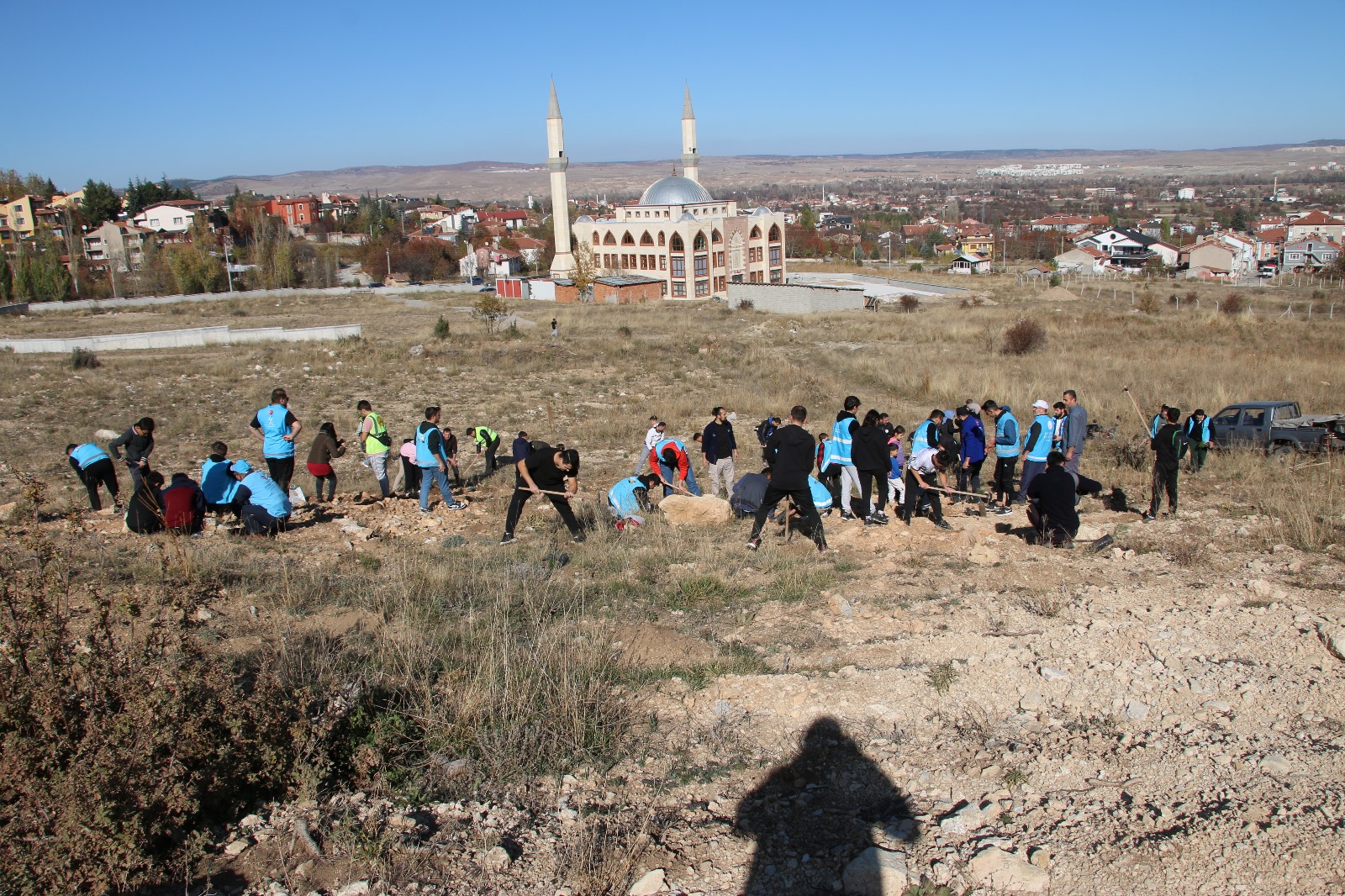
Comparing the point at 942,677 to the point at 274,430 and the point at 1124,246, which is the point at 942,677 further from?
the point at 1124,246

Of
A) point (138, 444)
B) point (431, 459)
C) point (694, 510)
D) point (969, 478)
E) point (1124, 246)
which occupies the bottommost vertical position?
point (969, 478)

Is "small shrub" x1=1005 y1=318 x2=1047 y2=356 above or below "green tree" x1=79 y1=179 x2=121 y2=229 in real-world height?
below

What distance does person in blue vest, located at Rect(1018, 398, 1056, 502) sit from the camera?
9742 mm

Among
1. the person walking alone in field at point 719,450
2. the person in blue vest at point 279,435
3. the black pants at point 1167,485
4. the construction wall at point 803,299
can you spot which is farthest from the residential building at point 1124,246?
the person in blue vest at point 279,435

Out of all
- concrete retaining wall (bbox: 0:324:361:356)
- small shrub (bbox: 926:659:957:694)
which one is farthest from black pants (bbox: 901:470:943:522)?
concrete retaining wall (bbox: 0:324:361:356)

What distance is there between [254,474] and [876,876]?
7.49 metres

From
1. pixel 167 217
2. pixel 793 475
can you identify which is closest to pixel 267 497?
pixel 793 475

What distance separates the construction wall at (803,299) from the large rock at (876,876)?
4323 cm

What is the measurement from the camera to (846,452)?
367 inches

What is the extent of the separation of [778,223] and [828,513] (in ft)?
189

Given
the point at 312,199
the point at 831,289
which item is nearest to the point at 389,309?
the point at 831,289

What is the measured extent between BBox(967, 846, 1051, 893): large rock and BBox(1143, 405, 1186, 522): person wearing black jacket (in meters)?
6.56

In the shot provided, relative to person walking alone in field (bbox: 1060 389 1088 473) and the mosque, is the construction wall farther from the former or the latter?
person walking alone in field (bbox: 1060 389 1088 473)

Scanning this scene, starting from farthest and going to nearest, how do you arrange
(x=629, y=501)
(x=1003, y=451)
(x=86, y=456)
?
1. (x=1003, y=451)
2. (x=86, y=456)
3. (x=629, y=501)
